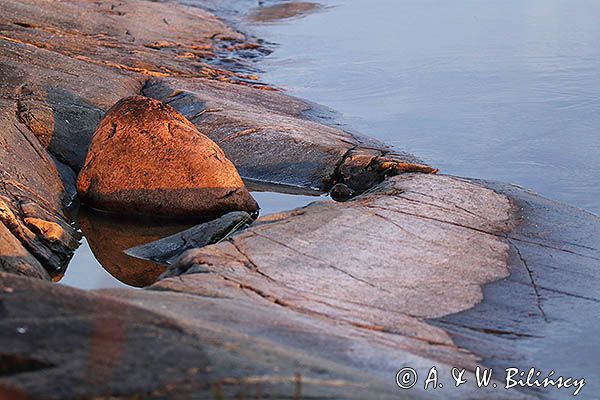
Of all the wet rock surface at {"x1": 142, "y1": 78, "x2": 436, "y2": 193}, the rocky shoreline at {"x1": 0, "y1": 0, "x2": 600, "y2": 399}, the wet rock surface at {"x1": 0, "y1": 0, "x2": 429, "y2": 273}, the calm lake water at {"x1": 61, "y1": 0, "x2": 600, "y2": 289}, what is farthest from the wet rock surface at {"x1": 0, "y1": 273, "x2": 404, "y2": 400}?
the wet rock surface at {"x1": 142, "y1": 78, "x2": 436, "y2": 193}

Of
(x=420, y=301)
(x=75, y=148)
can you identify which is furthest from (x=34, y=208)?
(x=420, y=301)

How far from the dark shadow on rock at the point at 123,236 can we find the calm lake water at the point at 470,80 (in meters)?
3.88

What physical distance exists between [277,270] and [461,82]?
35.0ft

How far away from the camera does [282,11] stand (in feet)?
84.3

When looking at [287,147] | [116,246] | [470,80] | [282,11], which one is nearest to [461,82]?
[470,80]

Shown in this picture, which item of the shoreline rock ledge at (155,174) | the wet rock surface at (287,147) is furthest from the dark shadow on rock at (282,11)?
the shoreline rock ledge at (155,174)

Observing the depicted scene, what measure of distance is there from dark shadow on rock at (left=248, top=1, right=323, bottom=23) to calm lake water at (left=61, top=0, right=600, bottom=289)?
0.09 meters

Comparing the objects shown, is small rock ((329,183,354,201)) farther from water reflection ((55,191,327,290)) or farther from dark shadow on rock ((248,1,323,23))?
dark shadow on rock ((248,1,323,23))

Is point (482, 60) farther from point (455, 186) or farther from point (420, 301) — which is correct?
point (420, 301)

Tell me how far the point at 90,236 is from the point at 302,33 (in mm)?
14099

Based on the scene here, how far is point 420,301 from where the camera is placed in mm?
6137

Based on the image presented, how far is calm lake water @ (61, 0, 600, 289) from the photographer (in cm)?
1146

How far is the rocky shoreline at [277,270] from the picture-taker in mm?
3582

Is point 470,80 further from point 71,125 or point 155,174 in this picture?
point 155,174
